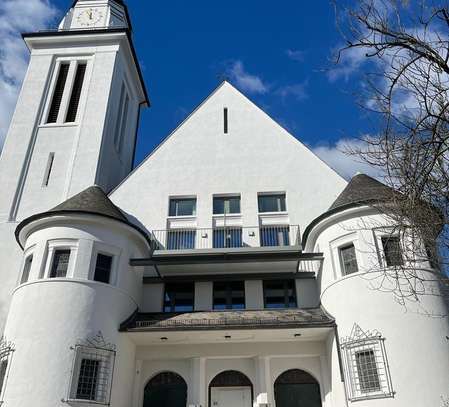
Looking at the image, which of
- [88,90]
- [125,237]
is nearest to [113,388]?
[125,237]

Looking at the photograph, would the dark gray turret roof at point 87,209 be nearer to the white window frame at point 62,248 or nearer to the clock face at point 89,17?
the white window frame at point 62,248

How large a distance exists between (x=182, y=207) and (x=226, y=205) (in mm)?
2231

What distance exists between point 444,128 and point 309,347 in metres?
12.7

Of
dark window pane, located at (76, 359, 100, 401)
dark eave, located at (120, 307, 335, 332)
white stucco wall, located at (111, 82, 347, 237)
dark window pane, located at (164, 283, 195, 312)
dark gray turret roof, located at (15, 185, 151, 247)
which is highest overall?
white stucco wall, located at (111, 82, 347, 237)

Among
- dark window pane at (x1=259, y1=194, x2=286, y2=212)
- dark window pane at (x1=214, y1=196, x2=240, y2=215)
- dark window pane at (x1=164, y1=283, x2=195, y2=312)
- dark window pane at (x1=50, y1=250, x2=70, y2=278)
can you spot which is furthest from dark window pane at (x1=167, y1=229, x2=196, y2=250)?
dark window pane at (x1=50, y1=250, x2=70, y2=278)

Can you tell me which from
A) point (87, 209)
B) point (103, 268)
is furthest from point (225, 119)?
point (103, 268)

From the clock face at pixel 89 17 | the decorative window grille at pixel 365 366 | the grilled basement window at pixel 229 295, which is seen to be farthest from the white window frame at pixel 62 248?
the clock face at pixel 89 17

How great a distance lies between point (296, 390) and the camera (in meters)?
18.0

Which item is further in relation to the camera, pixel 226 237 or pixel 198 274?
pixel 226 237

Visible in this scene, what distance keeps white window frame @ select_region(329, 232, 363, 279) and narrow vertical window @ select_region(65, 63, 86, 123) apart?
56.9 feet

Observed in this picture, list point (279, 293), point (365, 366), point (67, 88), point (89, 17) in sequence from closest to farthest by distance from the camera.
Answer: point (365, 366) < point (279, 293) < point (67, 88) < point (89, 17)

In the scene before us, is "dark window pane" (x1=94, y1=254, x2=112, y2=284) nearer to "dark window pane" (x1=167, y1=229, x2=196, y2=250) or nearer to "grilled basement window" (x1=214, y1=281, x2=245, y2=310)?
"dark window pane" (x1=167, y1=229, x2=196, y2=250)

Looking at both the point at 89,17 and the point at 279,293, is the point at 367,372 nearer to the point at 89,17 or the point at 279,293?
the point at 279,293

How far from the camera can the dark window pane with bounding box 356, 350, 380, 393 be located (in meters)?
15.0
